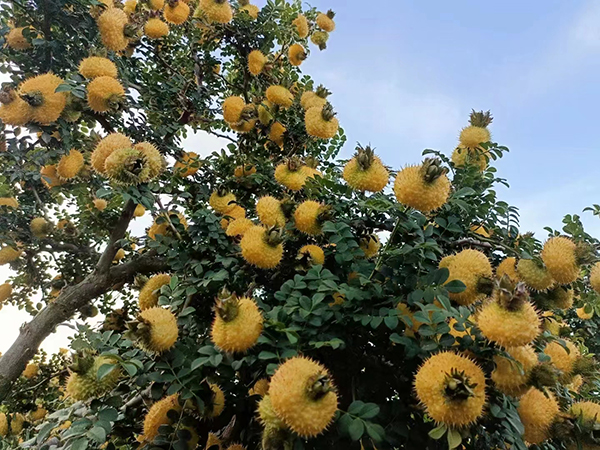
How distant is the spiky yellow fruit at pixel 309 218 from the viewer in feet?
5.19

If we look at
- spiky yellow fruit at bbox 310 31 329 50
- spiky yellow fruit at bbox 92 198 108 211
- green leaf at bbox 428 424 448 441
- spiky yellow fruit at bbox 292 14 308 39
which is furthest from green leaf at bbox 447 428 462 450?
spiky yellow fruit at bbox 310 31 329 50

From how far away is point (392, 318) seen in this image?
1181mm

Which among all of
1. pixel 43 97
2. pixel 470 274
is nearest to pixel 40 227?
pixel 43 97

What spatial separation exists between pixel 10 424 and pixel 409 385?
2.76 meters

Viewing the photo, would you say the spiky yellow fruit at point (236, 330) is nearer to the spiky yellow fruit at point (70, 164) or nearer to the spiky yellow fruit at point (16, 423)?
the spiky yellow fruit at point (70, 164)

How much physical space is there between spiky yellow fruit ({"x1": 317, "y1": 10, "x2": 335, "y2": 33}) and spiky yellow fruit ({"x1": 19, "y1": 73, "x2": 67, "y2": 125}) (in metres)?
2.62

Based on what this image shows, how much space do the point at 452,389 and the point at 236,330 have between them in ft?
1.79

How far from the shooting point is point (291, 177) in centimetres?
189

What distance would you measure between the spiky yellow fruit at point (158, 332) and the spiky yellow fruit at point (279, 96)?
71.8 inches

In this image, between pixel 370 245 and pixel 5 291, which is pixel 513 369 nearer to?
pixel 370 245

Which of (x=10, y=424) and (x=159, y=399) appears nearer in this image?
(x=159, y=399)

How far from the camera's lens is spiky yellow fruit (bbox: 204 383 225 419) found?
1.27 meters

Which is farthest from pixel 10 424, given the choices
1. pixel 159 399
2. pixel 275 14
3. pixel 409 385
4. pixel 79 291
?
pixel 275 14

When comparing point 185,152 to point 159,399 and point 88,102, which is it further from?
point 159,399
